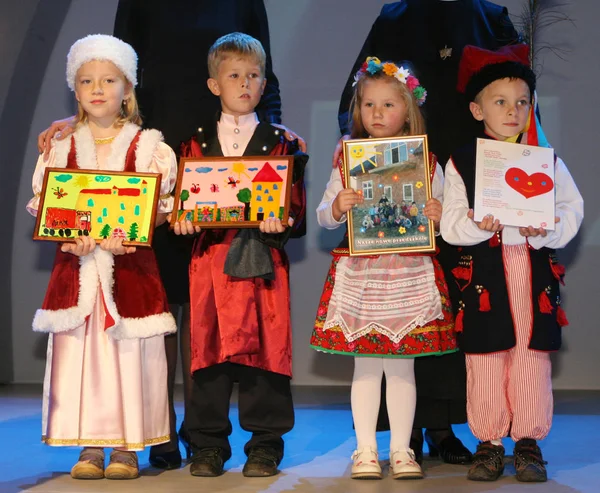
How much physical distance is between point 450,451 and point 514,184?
1.17m

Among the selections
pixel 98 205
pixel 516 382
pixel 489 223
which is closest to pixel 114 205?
pixel 98 205

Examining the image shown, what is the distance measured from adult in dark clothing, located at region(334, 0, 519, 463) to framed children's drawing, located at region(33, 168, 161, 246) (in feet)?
3.32

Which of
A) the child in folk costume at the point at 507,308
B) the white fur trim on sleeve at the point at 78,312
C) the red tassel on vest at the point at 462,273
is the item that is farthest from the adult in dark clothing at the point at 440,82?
the white fur trim on sleeve at the point at 78,312

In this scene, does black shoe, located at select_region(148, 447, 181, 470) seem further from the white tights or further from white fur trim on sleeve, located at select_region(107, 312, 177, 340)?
the white tights

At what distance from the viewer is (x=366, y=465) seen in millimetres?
3381

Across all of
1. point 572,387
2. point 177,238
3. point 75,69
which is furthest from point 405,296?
point 572,387

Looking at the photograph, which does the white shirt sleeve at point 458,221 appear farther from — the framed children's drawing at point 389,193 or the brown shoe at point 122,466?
the brown shoe at point 122,466

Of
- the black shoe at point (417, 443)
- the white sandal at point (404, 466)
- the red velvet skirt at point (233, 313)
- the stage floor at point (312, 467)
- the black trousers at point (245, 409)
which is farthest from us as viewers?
the black shoe at point (417, 443)

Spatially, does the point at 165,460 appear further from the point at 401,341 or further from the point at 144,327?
the point at 401,341

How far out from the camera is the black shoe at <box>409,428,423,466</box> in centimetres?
366

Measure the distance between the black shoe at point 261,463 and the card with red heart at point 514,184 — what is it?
1.24 m

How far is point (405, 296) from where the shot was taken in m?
3.39

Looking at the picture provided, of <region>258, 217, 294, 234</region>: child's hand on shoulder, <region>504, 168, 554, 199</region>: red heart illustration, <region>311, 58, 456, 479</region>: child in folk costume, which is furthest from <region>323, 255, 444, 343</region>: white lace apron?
<region>504, 168, 554, 199</region>: red heart illustration

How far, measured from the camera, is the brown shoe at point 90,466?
3.36 m
